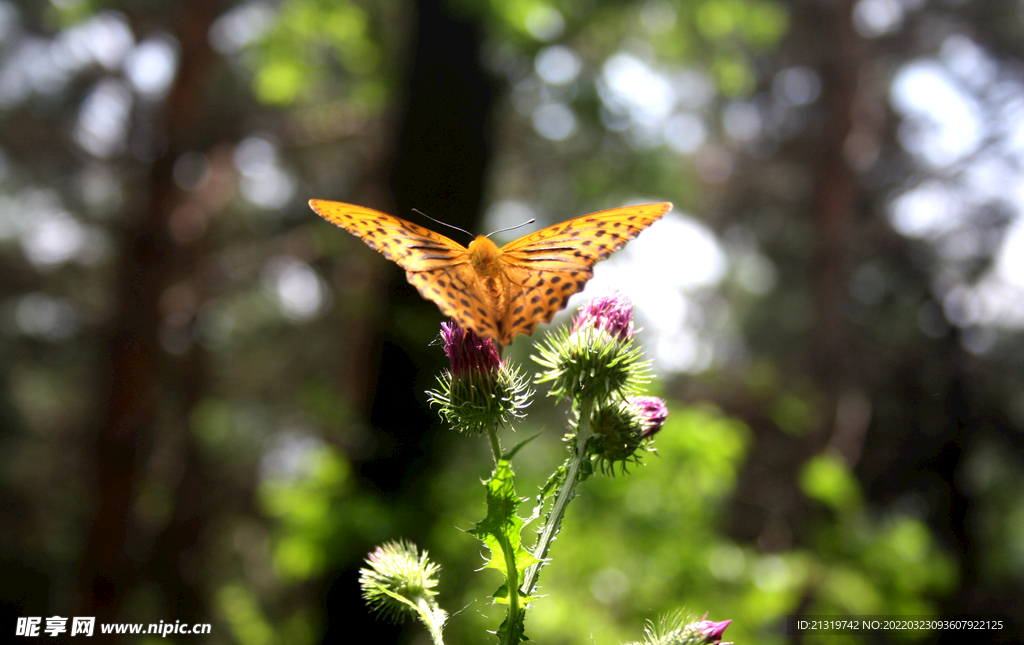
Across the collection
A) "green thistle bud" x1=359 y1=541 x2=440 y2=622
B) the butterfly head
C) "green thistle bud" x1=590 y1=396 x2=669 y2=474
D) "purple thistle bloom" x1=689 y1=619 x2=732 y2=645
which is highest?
the butterfly head

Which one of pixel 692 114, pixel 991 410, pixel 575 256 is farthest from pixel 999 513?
pixel 575 256

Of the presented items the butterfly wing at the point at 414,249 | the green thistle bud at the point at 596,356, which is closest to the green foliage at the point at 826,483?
the green thistle bud at the point at 596,356

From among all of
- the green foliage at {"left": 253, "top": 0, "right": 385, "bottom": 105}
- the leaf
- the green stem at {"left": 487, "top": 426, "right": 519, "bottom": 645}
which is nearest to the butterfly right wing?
the leaf

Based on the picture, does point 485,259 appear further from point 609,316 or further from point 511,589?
point 511,589

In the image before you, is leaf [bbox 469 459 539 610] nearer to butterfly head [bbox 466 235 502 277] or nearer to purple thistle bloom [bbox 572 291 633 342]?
purple thistle bloom [bbox 572 291 633 342]

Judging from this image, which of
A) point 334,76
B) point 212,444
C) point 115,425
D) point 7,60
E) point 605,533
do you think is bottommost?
point 605,533

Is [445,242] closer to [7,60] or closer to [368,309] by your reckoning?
[368,309]
